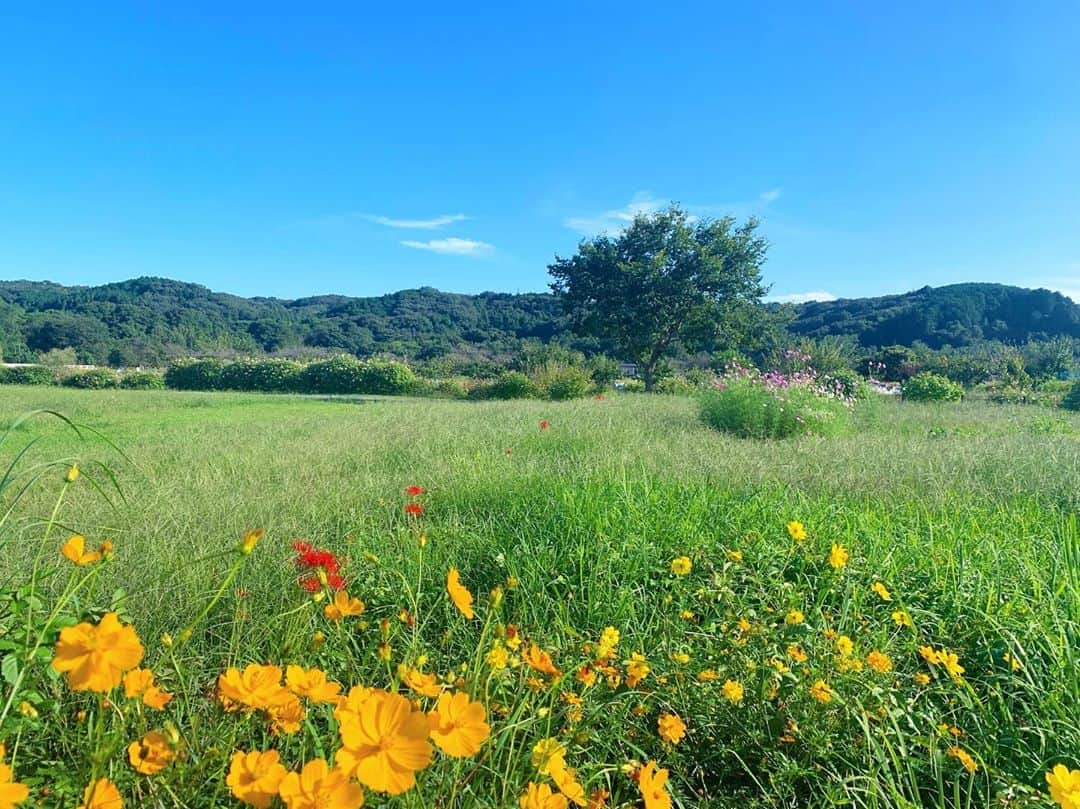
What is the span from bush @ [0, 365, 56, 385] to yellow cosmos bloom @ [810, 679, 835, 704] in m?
29.1

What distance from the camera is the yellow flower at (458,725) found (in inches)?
28.0

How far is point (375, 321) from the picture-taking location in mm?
49906

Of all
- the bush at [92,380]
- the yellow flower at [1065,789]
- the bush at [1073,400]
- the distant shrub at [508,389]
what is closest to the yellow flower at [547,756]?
the yellow flower at [1065,789]

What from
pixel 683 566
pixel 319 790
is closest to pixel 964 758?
pixel 683 566

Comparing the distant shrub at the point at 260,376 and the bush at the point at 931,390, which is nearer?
the bush at the point at 931,390

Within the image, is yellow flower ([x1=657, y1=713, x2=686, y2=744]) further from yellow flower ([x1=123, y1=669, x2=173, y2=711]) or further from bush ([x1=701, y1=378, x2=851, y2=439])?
bush ([x1=701, y1=378, x2=851, y2=439])

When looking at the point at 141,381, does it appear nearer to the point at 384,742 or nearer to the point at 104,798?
the point at 104,798

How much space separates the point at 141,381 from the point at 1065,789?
28.3 m

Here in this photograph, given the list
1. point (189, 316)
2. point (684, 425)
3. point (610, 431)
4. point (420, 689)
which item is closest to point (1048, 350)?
point (684, 425)

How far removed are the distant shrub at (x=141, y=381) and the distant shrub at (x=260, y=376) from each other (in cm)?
237

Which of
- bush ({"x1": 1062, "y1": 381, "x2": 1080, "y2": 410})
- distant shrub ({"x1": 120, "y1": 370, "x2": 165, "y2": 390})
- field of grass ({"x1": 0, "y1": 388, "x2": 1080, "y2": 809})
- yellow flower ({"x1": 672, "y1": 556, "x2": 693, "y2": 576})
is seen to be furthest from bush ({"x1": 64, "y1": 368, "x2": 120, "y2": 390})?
bush ({"x1": 1062, "y1": 381, "x2": 1080, "y2": 410})

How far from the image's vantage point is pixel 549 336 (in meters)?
42.0

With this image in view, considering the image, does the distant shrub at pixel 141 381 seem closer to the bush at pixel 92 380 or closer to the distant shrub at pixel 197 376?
the bush at pixel 92 380

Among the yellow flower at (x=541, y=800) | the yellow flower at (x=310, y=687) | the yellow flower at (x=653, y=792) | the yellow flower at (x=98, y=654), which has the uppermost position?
the yellow flower at (x=98, y=654)
